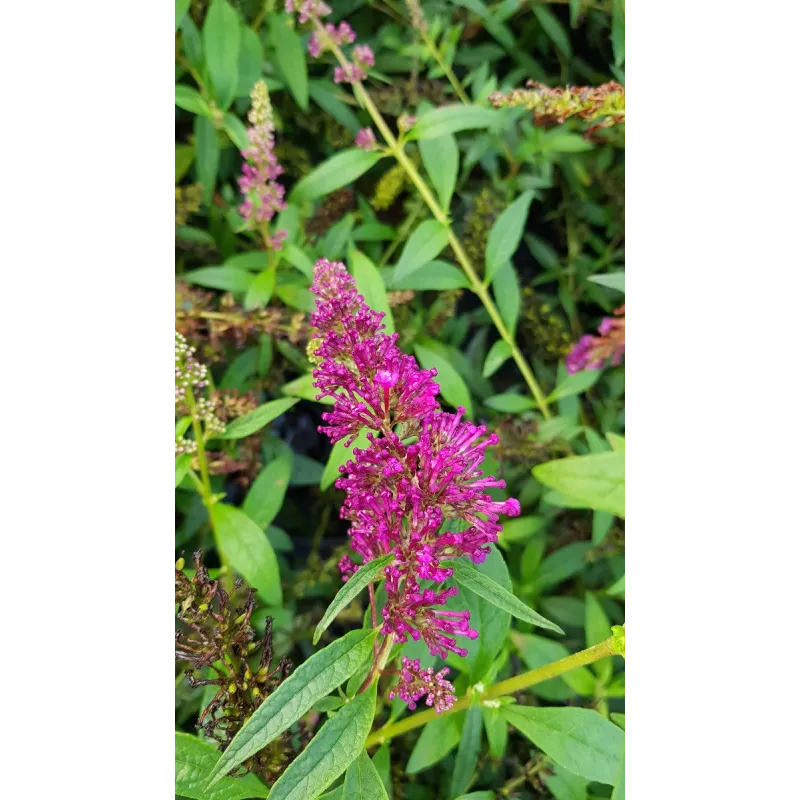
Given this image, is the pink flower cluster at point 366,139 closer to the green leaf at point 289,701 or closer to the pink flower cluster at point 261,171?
the pink flower cluster at point 261,171

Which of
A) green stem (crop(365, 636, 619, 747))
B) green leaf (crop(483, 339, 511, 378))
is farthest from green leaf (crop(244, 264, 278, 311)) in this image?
green stem (crop(365, 636, 619, 747))

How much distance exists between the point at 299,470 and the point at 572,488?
40 cm

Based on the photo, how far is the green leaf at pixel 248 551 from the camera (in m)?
0.80

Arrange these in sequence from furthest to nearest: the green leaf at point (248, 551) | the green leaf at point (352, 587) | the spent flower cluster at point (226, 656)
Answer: the green leaf at point (248, 551), the spent flower cluster at point (226, 656), the green leaf at point (352, 587)

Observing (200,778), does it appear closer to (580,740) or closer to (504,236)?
(580,740)

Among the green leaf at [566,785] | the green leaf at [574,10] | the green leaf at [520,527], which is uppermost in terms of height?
the green leaf at [574,10]

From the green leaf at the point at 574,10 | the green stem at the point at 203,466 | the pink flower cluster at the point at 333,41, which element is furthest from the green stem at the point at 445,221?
the green stem at the point at 203,466

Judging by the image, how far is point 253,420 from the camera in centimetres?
82

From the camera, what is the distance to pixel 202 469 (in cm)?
82

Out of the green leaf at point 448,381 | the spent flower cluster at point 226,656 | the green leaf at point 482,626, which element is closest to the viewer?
the spent flower cluster at point 226,656

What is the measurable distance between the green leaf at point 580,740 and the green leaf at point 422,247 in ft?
1.84
